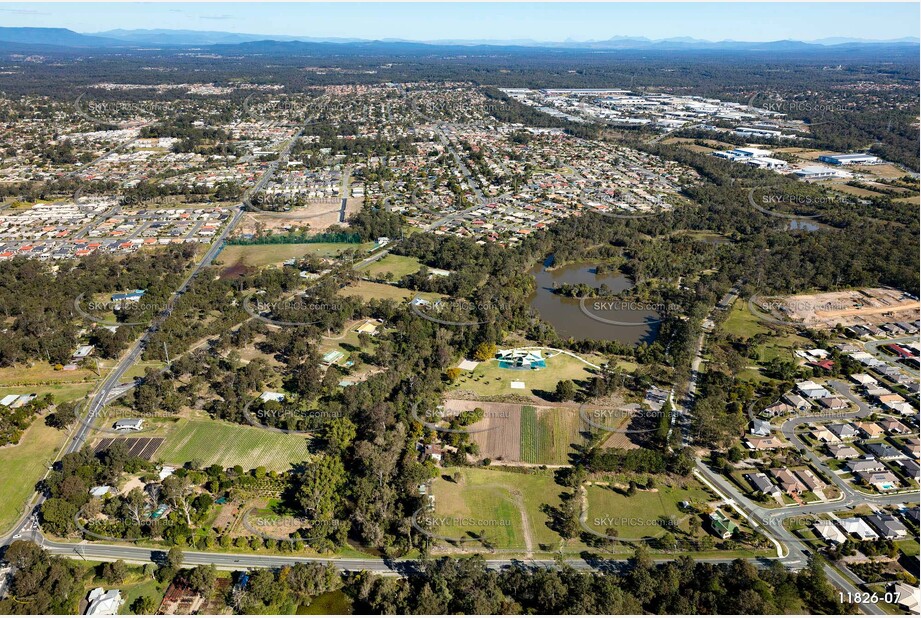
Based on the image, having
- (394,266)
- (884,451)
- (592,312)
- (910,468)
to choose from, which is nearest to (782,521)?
(910,468)

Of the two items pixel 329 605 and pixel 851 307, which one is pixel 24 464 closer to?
pixel 329 605

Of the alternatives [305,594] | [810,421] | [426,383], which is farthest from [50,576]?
[810,421]

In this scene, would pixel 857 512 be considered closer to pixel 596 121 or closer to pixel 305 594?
pixel 305 594

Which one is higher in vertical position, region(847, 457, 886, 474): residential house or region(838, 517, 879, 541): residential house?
region(847, 457, 886, 474): residential house

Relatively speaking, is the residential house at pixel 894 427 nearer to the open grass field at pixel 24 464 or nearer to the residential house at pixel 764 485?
the residential house at pixel 764 485

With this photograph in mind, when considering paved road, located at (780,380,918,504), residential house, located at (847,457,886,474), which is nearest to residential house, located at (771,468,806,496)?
paved road, located at (780,380,918,504)

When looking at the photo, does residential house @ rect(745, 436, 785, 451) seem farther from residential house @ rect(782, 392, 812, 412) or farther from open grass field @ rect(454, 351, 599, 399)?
open grass field @ rect(454, 351, 599, 399)
